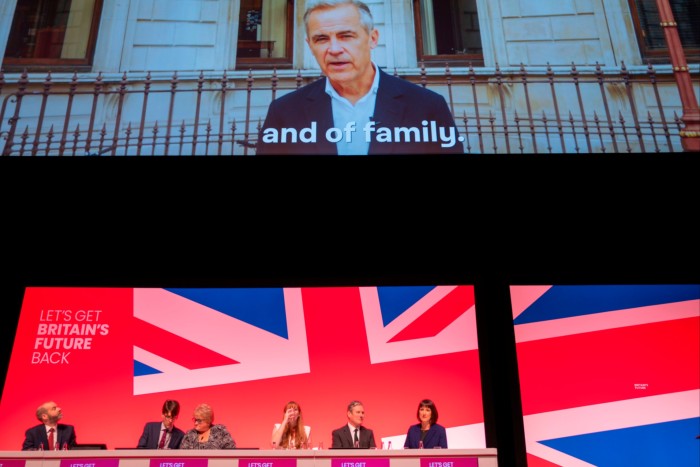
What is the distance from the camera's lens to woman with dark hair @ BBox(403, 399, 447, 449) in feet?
13.8

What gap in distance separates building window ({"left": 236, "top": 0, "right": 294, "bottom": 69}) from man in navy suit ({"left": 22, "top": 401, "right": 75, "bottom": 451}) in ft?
8.18

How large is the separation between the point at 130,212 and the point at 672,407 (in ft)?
12.2

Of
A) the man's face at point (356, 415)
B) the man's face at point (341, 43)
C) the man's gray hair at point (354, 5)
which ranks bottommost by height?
the man's face at point (356, 415)

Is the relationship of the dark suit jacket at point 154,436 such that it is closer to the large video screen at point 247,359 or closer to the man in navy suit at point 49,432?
the large video screen at point 247,359

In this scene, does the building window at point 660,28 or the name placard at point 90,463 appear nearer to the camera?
the name placard at point 90,463

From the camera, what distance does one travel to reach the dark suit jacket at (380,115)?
Result: 398cm

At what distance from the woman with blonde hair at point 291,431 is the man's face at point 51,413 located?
1.40 m

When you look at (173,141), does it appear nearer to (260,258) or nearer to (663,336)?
(260,258)

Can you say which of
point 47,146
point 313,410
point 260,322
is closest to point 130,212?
point 47,146

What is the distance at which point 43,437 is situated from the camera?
165 inches

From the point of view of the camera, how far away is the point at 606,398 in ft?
14.0

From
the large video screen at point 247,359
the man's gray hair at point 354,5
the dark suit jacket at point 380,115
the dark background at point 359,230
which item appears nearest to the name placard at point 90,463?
the large video screen at point 247,359

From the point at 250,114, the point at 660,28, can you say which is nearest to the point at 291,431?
the point at 250,114

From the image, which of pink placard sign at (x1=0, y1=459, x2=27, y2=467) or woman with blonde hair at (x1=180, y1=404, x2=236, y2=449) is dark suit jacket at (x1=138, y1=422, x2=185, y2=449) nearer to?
woman with blonde hair at (x1=180, y1=404, x2=236, y2=449)
